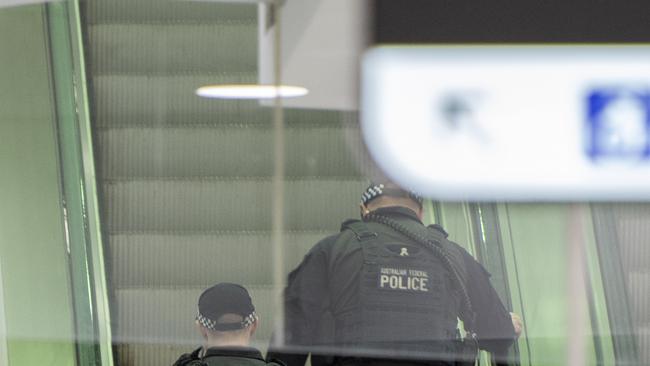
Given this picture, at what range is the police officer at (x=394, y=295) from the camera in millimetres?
1298

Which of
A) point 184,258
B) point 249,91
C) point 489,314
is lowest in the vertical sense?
point 489,314

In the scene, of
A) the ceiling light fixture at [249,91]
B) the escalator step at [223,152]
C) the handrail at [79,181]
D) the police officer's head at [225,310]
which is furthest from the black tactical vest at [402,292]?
the ceiling light fixture at [249,91]

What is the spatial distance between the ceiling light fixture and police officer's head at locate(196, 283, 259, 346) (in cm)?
37

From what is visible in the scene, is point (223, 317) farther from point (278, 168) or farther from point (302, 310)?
point (278, 168)

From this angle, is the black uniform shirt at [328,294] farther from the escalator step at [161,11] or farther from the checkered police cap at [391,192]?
the escalator step at [161,11]

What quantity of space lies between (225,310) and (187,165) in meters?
0.78

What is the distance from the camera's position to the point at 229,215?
1.33 meters

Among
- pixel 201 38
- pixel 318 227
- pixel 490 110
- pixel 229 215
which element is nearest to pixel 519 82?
pixel 490 110

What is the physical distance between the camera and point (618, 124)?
76 cm

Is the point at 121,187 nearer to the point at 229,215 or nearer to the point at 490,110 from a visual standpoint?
the point at 229,215

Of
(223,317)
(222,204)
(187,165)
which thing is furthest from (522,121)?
(223,317)

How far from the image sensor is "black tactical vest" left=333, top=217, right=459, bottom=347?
1.97 metres

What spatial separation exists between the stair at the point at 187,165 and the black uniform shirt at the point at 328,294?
4cm

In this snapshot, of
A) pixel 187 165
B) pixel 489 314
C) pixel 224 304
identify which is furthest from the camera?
pixel 489 314
